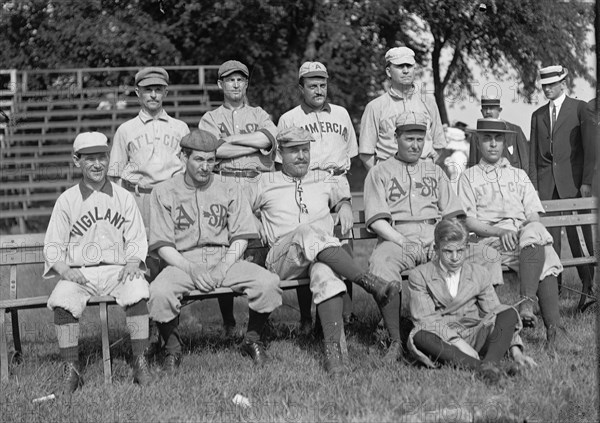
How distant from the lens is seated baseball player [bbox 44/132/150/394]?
18.2 feet

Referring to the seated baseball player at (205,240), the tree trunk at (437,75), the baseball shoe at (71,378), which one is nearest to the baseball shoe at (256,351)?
the seated baseball player at (205,240)

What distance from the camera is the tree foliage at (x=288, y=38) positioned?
20344 millimetres

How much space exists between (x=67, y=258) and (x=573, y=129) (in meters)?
4.60

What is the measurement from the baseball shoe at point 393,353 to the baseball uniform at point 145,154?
2.10m

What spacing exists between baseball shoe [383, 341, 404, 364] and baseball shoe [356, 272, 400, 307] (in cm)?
29

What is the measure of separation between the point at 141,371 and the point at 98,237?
92cm

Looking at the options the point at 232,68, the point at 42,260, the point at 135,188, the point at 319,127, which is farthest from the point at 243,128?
the point at 42,260

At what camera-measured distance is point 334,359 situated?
18.6ft

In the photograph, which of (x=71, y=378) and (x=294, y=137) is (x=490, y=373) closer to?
(x=294, y=137)

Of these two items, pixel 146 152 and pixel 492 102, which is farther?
pixel 492 102

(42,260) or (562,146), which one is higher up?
(562,146)

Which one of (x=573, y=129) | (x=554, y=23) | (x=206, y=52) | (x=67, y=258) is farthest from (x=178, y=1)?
(x=67, y=258)

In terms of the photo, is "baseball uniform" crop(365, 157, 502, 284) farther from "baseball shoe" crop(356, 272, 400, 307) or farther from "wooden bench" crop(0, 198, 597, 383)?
"baseball shoe" crop(356, 272, 400, 307)

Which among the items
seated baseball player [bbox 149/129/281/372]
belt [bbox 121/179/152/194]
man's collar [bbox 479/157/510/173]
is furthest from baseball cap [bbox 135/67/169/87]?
man's collar [bbox 479/157/510/173]
